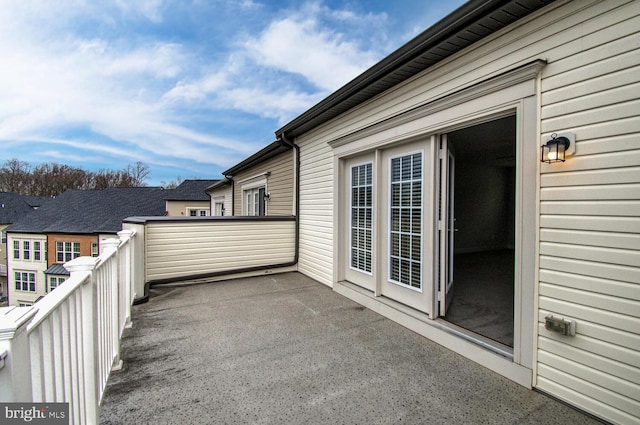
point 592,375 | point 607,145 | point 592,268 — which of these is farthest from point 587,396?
point 607,145

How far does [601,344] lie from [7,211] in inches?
1454

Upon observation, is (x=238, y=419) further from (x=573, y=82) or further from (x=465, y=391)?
(x=573, y=82)

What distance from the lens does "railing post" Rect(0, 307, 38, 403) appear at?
2.35ft

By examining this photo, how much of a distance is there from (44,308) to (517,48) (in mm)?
3462

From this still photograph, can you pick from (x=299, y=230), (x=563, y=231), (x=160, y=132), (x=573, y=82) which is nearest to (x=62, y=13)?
(x=299, y=230)

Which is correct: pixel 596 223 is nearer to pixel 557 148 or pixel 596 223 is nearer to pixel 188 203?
pixel 557 148

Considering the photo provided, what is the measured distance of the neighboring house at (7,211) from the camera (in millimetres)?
23219

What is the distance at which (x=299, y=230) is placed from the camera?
6.01 m

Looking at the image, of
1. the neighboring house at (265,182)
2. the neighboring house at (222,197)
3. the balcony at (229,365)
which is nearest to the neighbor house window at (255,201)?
the neighboring house at (265,182)

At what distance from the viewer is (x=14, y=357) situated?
0.75 m

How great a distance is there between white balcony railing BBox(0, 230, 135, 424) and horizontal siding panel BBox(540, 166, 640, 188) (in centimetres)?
292

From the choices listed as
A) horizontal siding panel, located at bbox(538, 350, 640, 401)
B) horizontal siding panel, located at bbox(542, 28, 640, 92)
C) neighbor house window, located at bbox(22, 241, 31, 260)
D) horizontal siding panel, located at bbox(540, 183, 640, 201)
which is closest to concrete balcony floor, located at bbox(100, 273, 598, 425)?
horizontal siding panel, located at bbox(538, 350, 640, 401)

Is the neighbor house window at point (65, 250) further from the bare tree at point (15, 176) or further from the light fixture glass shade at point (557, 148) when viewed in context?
the light fixture glass shade at point (557, 148)

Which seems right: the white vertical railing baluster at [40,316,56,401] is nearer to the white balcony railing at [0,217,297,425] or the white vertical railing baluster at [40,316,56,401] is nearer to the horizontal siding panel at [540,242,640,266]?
the white balcony railing at [0,217,297,425]
